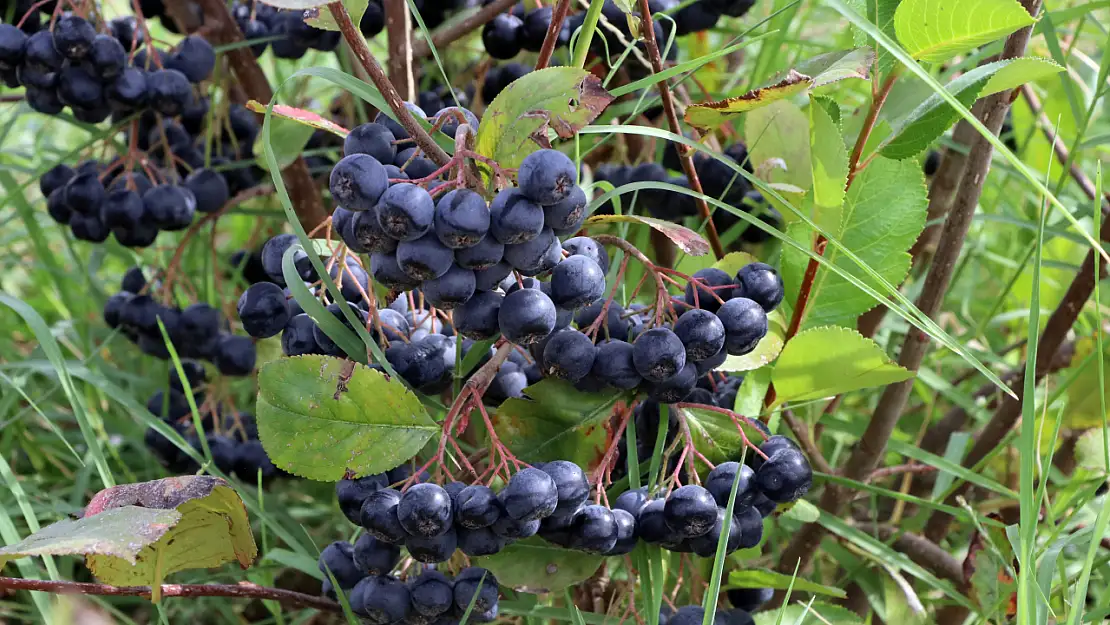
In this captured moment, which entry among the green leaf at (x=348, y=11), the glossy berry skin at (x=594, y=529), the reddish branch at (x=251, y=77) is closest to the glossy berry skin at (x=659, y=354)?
the glossy berry skin at (x=594, y=529)

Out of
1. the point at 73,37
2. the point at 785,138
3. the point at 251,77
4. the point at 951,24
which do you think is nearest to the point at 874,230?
the point at 785,138

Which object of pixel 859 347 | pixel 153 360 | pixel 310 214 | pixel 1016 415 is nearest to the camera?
pixel 859 347

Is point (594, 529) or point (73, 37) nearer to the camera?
point (594, 529)

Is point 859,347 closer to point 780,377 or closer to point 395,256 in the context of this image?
point 780,377

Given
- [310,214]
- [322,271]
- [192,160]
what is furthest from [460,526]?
[192,160]

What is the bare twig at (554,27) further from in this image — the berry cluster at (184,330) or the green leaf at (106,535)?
the berry cluster at (184,330)

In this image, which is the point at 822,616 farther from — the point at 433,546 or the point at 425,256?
the point at 425,256
